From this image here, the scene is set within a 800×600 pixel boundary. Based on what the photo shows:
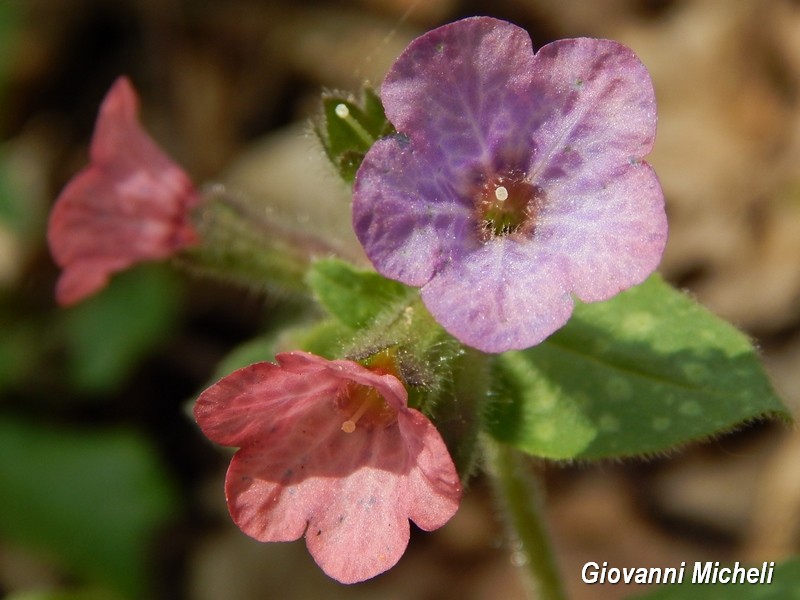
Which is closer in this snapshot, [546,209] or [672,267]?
[546,209]

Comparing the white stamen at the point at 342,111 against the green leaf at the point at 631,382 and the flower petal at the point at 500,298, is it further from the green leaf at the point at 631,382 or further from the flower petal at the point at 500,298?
the green leaf at the point at 631,382

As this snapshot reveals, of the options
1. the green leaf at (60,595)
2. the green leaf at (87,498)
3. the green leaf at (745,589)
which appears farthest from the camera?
the green leaf at (87,498)

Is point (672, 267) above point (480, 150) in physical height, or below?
below

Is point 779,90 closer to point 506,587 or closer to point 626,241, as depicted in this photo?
point 506,587

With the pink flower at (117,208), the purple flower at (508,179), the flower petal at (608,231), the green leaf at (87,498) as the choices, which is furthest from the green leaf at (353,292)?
the green leaf at (87,498)

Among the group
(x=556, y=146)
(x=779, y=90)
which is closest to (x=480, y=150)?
(x=556, y=146)

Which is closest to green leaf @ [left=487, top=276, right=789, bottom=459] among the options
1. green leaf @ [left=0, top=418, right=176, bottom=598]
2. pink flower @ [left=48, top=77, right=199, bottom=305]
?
pink flower @ [left=48, top=77, right=199, bottom=305]

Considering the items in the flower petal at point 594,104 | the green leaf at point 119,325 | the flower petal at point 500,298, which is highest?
the flower petal at point 594,104
